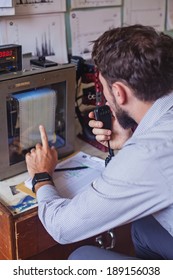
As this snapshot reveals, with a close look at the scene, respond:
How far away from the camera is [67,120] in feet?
4.35

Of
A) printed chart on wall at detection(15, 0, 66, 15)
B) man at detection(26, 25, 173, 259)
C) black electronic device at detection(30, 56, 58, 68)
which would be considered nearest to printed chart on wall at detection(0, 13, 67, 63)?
printed chart on wall at detection(15, 0, 66, 15)

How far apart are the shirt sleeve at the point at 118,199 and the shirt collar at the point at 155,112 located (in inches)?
3.0

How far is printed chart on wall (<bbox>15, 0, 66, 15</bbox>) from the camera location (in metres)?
1.41

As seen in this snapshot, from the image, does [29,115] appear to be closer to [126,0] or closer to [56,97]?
[56,97]

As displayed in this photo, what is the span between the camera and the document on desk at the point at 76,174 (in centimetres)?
115

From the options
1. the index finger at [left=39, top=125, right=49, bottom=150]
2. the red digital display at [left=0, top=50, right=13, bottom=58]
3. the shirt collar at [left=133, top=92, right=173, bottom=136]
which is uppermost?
the red digital display at [left=0, top=50, right=13, bottom=58]

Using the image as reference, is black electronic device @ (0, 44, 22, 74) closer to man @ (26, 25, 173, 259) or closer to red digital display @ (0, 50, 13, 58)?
red digital display @ (0, 50, 13, 58)

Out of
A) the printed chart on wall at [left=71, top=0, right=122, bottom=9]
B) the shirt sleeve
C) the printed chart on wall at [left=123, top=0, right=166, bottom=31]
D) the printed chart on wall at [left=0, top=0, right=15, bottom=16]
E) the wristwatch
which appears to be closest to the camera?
the shirt sleeve

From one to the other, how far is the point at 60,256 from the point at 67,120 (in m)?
0.46

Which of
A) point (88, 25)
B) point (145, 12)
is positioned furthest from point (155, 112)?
point (145, 12)

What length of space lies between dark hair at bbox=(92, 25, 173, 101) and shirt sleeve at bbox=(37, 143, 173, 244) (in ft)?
0.54

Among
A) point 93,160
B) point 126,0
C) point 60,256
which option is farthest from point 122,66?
point 126,0

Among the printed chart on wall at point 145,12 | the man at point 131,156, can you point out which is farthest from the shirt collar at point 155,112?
the printed chart on wall at point 145,12
